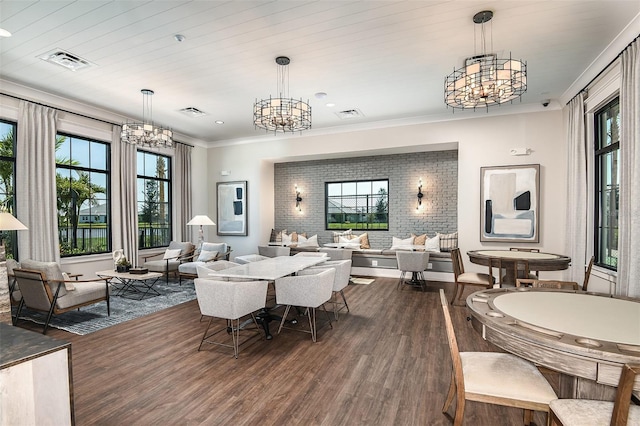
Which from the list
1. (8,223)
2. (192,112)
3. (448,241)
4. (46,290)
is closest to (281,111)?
(192,112)

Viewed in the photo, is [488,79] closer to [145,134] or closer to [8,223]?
[145,134]

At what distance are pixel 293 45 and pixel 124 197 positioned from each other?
4947mm

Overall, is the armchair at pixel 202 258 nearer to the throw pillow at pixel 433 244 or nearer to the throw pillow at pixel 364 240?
the throw pillow at pixel 364 240

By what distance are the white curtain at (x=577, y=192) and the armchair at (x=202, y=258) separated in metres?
6.37

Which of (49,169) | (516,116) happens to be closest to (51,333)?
(49,169)

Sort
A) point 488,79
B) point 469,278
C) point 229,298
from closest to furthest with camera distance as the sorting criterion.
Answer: point 229,298 < point 488,79 < point 469,278

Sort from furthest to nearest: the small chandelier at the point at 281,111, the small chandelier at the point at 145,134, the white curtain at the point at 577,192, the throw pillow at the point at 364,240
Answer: the throw pillow at the point at 364,240 → the small chandelier at the point at 145,134 → the white curtain at the point at 577,192 → the small chandelier at the point at 281,111

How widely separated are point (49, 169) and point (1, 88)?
1300 millimetres

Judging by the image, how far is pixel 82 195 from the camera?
6.18 m

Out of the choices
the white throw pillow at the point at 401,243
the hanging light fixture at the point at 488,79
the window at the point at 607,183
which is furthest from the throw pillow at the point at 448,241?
the hanging light fixture at the point at 488,79

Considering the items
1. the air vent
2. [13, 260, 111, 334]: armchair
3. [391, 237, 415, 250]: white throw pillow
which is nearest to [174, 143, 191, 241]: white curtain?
the air vent

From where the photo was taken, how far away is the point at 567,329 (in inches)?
65.1

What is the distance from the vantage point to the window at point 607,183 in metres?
4.33

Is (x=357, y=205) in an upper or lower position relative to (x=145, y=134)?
lower
